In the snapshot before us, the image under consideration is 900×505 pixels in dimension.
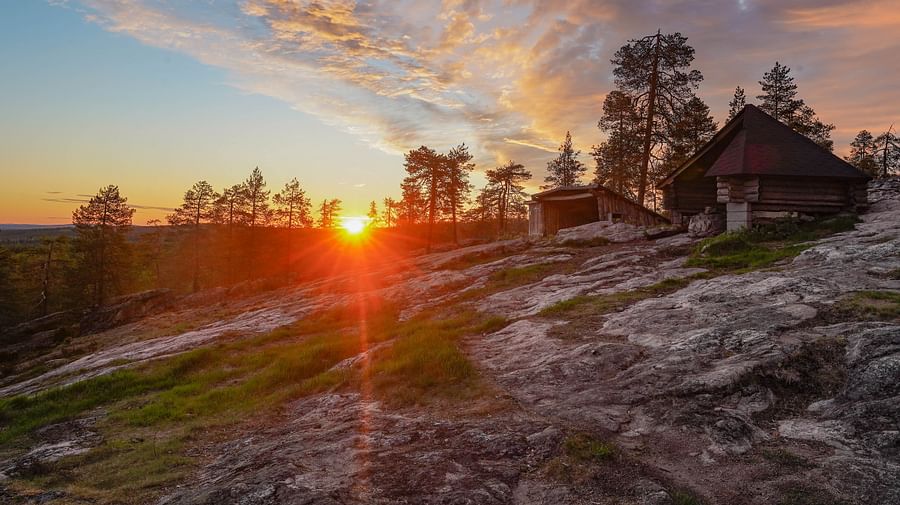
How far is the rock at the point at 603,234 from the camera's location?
79.0 feet

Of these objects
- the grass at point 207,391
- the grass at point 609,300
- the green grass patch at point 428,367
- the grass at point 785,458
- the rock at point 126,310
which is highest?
the grass at point 609,300

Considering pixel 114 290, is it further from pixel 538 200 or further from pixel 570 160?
pixel 570 160

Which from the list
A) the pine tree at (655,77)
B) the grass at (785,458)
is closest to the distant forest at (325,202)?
the pine tree at (655,77)

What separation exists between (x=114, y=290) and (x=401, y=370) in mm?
55495

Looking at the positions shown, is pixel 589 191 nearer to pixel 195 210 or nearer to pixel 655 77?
pixel 655 77

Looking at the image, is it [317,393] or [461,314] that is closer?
[317,393]

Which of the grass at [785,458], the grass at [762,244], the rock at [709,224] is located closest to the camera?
the grass at [785,458]

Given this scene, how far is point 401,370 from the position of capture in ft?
30.9

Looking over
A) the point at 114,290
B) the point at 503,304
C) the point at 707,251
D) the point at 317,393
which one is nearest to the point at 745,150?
the point at 707,251

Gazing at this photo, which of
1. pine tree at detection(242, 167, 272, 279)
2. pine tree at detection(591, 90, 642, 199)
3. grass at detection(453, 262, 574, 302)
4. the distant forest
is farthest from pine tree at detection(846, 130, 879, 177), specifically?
pine tree at detection(242, 167, 272, 279)

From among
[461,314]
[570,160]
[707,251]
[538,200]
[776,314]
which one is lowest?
[461,314]

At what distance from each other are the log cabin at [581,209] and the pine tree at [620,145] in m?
5.35

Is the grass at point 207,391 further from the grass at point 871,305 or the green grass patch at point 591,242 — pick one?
the green grass patch at point 591,242

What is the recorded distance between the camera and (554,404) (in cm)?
677
